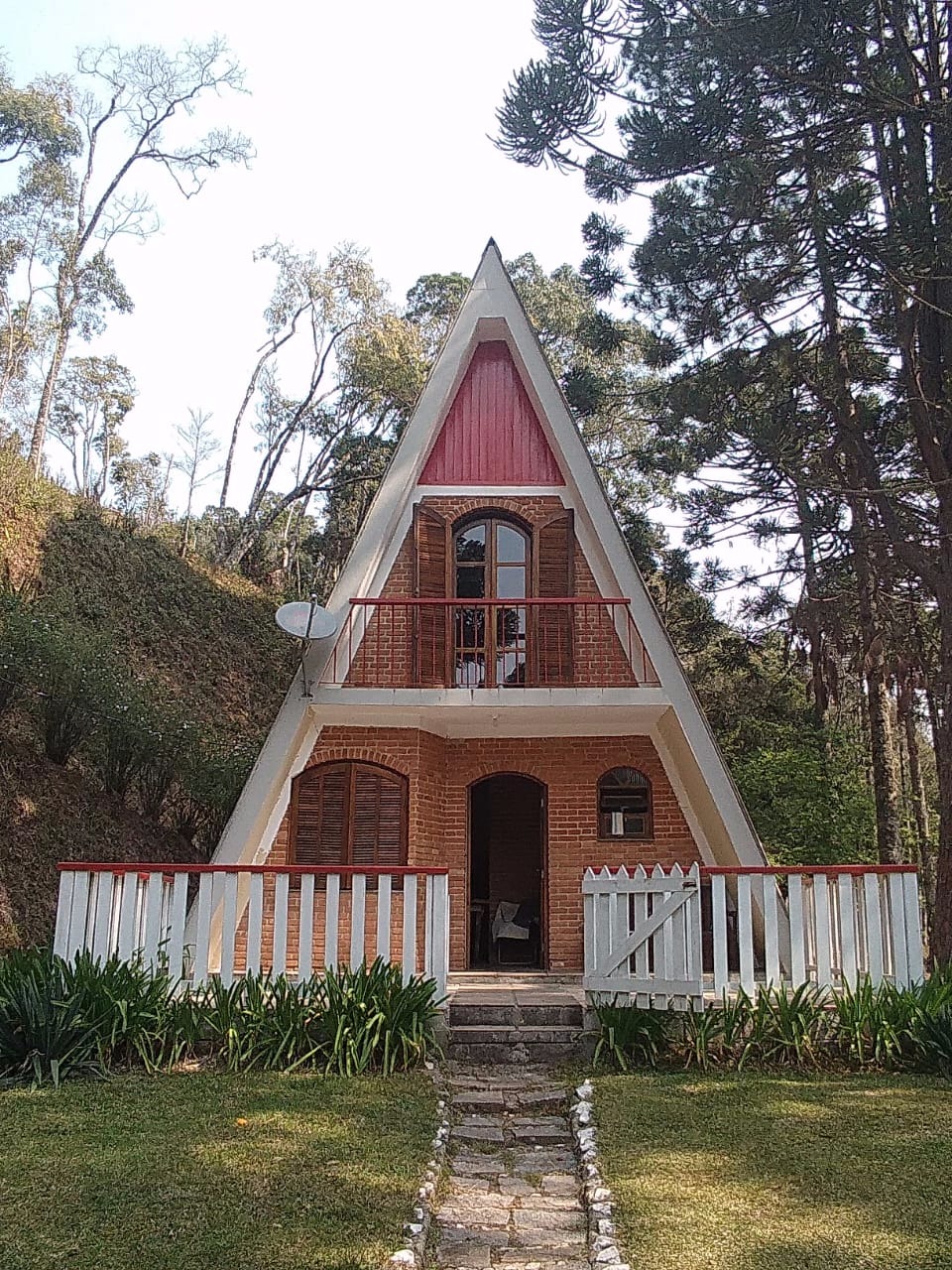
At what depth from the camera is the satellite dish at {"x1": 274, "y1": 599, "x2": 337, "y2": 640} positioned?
34.4 ft

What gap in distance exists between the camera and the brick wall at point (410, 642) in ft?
37.0

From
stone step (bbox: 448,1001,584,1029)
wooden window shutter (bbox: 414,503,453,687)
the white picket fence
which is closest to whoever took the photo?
the white picket fence

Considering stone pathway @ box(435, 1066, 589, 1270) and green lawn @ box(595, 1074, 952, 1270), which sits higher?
green lawn @ box(595, 1074, 952, 1270)

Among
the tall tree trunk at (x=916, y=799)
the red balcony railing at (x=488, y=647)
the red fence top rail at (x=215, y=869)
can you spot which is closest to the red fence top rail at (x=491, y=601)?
the red balcony railing at (x=488, y=647)

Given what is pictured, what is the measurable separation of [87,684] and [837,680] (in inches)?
525

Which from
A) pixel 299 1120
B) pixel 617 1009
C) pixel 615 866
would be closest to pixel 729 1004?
pixel 617 1009

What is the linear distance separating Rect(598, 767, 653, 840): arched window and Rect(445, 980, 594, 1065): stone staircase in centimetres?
326

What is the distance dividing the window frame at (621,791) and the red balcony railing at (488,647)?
1161 mm

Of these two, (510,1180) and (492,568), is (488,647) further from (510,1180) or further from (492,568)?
(510,1180)

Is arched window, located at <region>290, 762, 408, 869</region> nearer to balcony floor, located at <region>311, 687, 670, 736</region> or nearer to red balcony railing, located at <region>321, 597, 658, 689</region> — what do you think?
balcony floor, located at <region>311, 687, 670, 736</region>

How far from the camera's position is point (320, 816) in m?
11.3

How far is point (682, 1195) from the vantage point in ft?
15.5

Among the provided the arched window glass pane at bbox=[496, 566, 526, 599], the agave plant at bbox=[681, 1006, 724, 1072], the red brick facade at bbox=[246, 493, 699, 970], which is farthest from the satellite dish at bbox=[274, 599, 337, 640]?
the agave plant at bbox=[681, 1006, 724, 1072]

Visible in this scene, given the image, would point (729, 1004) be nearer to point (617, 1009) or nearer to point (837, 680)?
point (617, 1009)
